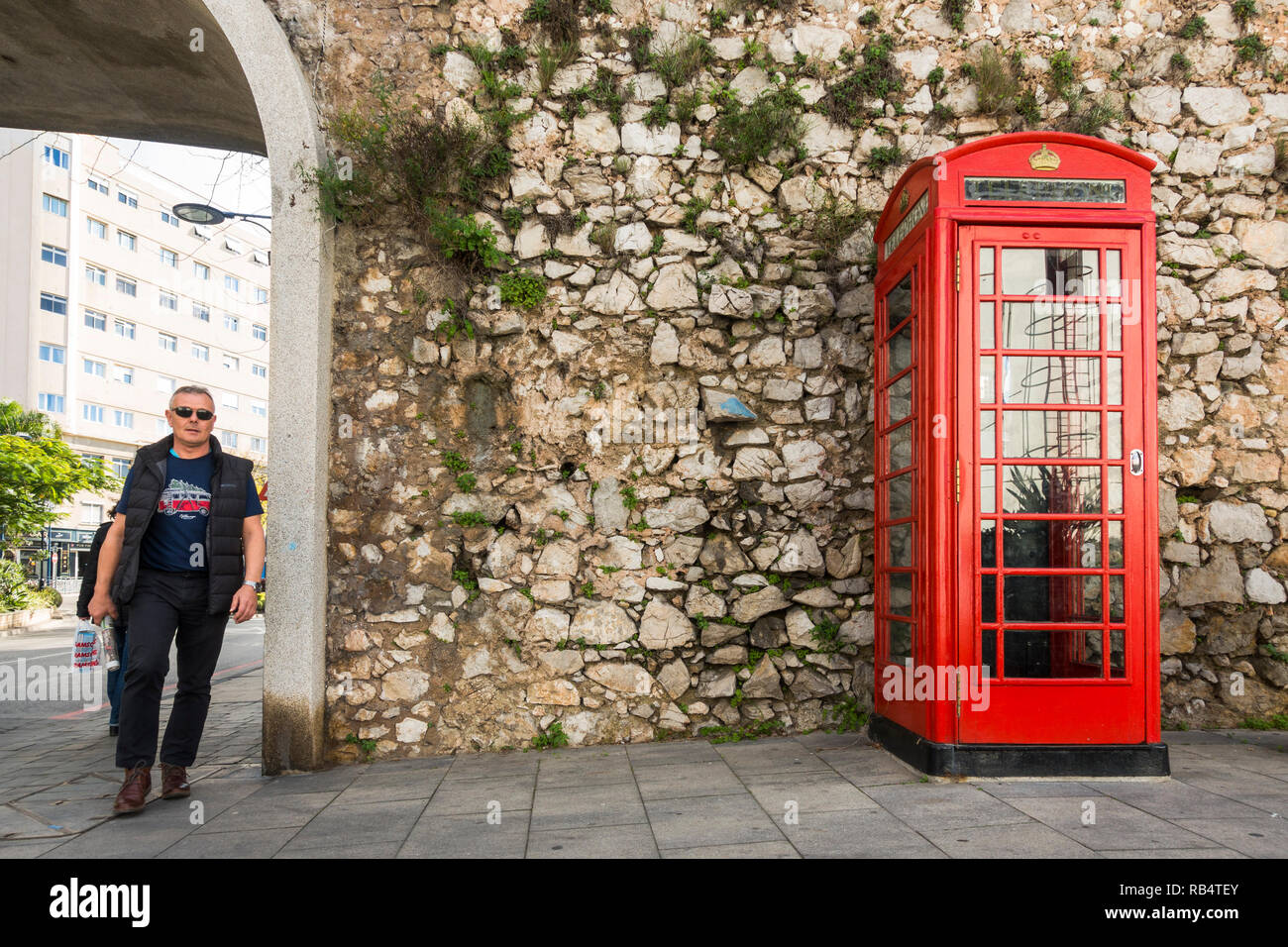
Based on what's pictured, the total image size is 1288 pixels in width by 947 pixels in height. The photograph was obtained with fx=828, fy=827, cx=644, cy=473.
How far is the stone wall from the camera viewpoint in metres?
4.95

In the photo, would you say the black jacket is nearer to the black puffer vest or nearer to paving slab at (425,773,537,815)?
the black puffer vest

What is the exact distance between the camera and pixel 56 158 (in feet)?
137

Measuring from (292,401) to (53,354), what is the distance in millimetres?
44471

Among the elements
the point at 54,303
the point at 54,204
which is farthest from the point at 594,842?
the point at 54,204

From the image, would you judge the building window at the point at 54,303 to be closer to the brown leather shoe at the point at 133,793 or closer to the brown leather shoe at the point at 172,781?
the brown leather shoe at the point at 172,781

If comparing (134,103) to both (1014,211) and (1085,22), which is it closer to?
(1014,211)

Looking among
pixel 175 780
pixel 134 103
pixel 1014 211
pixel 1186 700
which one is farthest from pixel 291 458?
→ pixel 1186 700

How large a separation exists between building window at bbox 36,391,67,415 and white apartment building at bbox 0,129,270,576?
0.16ft

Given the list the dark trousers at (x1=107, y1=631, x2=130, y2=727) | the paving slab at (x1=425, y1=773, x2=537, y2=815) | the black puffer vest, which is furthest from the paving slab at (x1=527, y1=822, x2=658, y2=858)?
the dark trousers at (x1=107, y1=631, x2=130, y2=727)

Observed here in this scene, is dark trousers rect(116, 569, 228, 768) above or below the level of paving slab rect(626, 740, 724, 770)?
above

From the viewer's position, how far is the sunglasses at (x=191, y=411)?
4.25m

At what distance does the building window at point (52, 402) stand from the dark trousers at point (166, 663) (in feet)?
143

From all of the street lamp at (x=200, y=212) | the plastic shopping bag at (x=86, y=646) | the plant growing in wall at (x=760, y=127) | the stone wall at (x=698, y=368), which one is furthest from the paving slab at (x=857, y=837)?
the street lamp at (x=200, y=212)

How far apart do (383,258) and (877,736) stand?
4.09m
